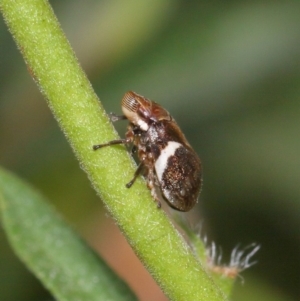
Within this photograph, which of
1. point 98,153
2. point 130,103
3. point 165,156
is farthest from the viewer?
point 130,103

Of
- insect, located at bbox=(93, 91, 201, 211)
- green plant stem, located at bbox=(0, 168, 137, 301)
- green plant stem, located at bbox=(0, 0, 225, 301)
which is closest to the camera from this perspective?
green plant stem, located at bbox=(0, 0, 225, 301)

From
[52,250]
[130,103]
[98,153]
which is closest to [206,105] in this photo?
[130,103]

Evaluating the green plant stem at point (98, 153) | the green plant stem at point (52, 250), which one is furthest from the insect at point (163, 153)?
the green plant stem at point (98, 153)

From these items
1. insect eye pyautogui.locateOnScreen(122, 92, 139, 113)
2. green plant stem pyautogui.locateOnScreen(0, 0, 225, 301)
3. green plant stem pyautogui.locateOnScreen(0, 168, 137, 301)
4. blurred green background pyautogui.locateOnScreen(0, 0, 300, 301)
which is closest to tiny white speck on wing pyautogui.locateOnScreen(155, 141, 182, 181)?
insect eye pyautogui.locateOnScreen(122, 92, 139, 113)

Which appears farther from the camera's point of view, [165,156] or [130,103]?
[130,103]

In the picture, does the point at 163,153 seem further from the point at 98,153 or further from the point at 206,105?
the point at 206,105

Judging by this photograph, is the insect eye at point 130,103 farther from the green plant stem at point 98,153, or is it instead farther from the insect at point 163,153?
the green plant stem at point 98,153

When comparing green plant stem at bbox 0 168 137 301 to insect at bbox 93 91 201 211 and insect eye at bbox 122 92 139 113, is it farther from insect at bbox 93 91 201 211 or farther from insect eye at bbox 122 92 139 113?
insect eye at bbox 122 92 139 113
